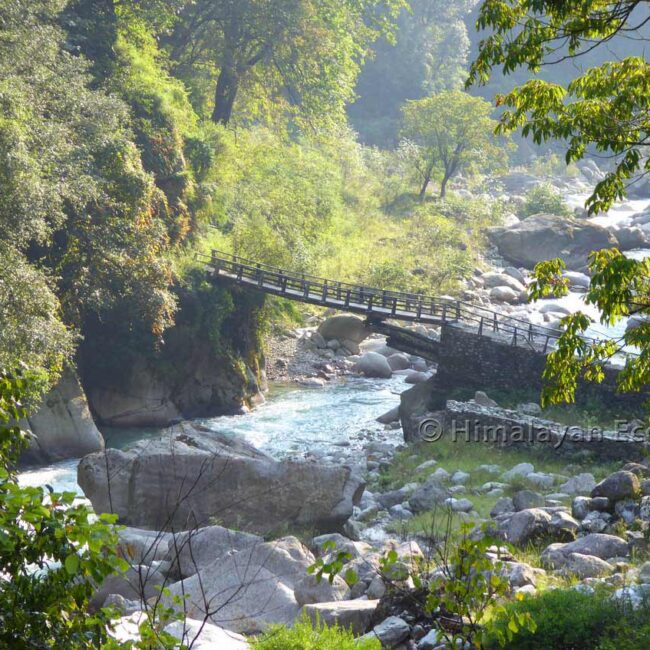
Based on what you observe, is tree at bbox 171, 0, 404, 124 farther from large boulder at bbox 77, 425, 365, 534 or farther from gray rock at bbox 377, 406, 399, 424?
large boulder at bbox 77, 425, 365, 534

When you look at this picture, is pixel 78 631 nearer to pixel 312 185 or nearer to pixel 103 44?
pixel 103 44

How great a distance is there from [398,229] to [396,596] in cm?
4268

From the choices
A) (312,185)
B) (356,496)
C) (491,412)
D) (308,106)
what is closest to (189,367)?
(491,412)

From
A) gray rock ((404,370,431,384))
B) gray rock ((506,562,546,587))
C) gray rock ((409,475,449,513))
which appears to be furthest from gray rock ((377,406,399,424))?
gray rock ((506,562,546,587))

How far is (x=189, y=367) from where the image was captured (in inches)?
1096

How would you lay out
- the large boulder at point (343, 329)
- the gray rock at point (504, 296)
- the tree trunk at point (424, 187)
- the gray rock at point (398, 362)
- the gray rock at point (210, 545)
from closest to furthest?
1. the gray rock at point (210, 545)
2. the gray rock at point (398, 362)
3. the large boulder at point (343, 329)
4. the gray rock at point (504, 296)
5. the tree trunk at point (424, 187)

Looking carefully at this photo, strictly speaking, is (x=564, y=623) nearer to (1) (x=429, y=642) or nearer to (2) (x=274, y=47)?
(1) (x=429, y=642)

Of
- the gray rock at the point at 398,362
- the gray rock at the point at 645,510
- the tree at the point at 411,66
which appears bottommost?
the gray rock at the point at 398,362

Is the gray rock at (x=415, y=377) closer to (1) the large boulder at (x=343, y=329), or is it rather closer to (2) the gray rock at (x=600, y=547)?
(1) the large boulder at (x=343, y=329)

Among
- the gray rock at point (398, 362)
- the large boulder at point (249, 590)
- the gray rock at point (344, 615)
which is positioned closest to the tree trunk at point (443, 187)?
the gray rock at point (398, 362)

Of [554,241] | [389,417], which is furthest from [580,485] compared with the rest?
[554,241]

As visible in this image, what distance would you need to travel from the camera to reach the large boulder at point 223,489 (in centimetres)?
1498

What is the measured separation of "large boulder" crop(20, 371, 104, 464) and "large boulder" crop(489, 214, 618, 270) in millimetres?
30547

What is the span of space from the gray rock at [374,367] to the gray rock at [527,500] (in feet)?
Answer: 53.4
